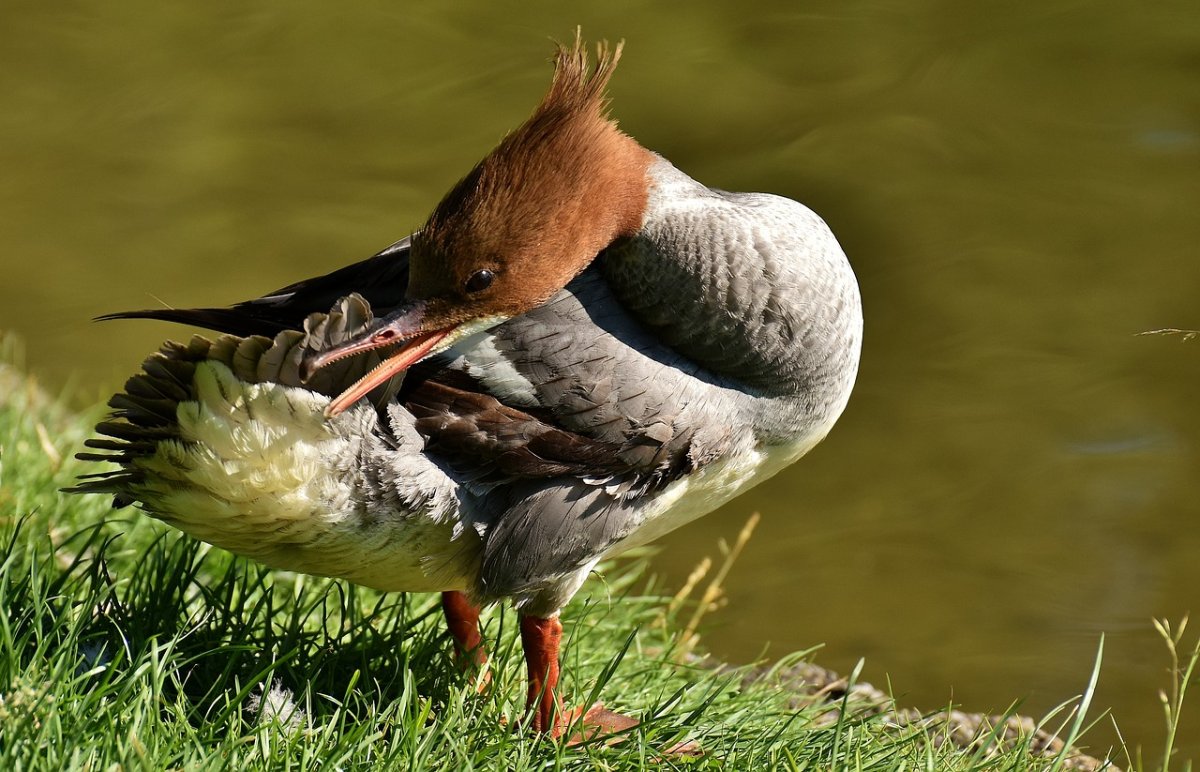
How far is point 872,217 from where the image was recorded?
723 cm

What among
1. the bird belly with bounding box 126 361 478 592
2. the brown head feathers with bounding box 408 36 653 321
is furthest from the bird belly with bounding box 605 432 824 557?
the brown head feathers with bounding box 408 36 653 321

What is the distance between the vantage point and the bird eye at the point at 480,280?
2875 millimetres

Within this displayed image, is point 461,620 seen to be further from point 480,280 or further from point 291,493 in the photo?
point 480,280

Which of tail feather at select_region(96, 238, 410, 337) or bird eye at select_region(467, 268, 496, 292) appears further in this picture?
tail feather at select_region(96, 238, 410, 337)

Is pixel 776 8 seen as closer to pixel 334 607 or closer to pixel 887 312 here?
pixel 887 312

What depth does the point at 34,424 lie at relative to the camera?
15.3 ft

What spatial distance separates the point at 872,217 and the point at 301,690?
4962 millimetres

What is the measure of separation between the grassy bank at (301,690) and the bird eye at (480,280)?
2.83 feet

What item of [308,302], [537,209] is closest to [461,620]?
[308,302]

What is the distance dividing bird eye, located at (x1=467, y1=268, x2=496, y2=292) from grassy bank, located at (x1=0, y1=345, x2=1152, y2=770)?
86 cm

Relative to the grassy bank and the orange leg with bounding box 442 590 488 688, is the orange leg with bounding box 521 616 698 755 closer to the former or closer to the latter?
the grassy bank

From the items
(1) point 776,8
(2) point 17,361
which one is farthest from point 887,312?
(2) point 17,361

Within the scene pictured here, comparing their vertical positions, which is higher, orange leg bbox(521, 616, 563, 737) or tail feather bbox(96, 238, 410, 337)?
tail feather bbox(96, 238, 410, 337)

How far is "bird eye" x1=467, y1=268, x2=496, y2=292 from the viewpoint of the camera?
288cm
